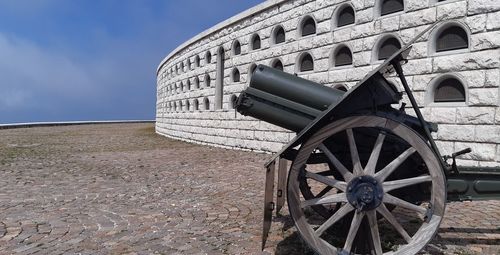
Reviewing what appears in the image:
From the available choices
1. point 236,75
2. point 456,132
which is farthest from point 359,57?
point 236,75

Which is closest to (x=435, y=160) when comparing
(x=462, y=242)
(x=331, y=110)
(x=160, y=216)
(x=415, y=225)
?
(x=331, y=110)

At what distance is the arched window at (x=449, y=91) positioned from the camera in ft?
25.1

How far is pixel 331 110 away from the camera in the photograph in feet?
10.2

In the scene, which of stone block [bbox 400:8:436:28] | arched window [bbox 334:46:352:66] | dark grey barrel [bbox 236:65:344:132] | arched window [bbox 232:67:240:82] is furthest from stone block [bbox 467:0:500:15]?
arched window [bbox 232:67:240:82]

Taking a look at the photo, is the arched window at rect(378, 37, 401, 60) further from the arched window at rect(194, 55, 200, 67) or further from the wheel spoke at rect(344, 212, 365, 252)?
the arched window at rect(194, 55, 200, 67)

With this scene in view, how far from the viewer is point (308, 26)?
437 inches

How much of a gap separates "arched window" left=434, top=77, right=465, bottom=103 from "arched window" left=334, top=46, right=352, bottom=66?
2430 mm

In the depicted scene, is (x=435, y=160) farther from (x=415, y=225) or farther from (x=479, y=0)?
(x=479, y=0)

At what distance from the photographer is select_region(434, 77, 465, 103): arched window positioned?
7.66 m

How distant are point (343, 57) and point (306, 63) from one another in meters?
1.43

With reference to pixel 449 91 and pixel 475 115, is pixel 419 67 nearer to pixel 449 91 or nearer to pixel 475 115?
pixel 449 91

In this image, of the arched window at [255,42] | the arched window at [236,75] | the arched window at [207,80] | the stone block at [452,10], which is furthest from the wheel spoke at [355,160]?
the arched window at [207,80]

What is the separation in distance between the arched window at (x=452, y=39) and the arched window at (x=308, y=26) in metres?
3.75

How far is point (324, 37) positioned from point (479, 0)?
394 cm
